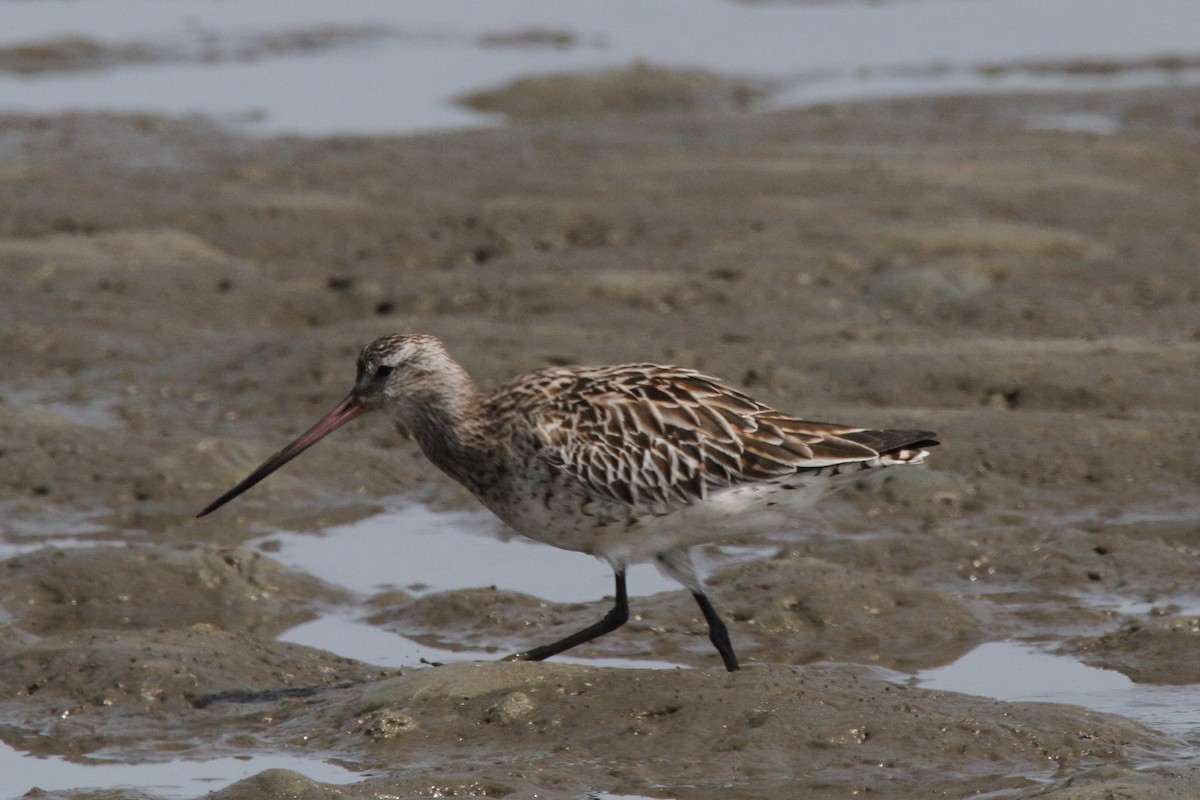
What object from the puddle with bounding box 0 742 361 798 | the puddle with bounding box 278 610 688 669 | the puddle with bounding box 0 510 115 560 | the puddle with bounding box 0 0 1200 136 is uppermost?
the puddle with bounding box 0 0 1200 136

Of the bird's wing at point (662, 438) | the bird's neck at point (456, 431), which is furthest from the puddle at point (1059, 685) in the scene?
the bird's neck at point (456, 431)

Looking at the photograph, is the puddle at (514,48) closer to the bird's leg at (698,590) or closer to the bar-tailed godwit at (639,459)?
the bar-tailed godwit at (639,459)

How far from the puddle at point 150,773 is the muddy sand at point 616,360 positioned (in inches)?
3.8

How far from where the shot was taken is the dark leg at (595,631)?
775 cm

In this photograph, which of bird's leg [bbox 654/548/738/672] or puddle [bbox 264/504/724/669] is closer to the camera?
bird's leg [bbox 654/548/738/672]

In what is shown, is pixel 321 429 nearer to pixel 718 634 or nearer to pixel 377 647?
pixel 377 647

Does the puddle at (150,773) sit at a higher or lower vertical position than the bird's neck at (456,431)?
lower

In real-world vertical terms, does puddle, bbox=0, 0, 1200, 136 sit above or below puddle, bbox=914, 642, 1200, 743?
above

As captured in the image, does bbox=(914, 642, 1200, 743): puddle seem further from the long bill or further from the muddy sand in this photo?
the long bill

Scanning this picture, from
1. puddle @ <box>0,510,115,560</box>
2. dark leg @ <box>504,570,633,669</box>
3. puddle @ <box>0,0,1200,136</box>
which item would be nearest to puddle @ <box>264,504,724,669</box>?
dark leg @ <box>504,570,633,669</box>

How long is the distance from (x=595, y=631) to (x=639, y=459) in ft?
2.43

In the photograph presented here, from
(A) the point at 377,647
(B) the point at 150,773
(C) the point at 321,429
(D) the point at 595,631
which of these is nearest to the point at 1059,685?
(D) the point at 595,631

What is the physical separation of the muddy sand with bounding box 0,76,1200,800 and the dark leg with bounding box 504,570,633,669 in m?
0.44

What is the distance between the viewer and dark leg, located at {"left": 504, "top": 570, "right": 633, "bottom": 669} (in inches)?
305
